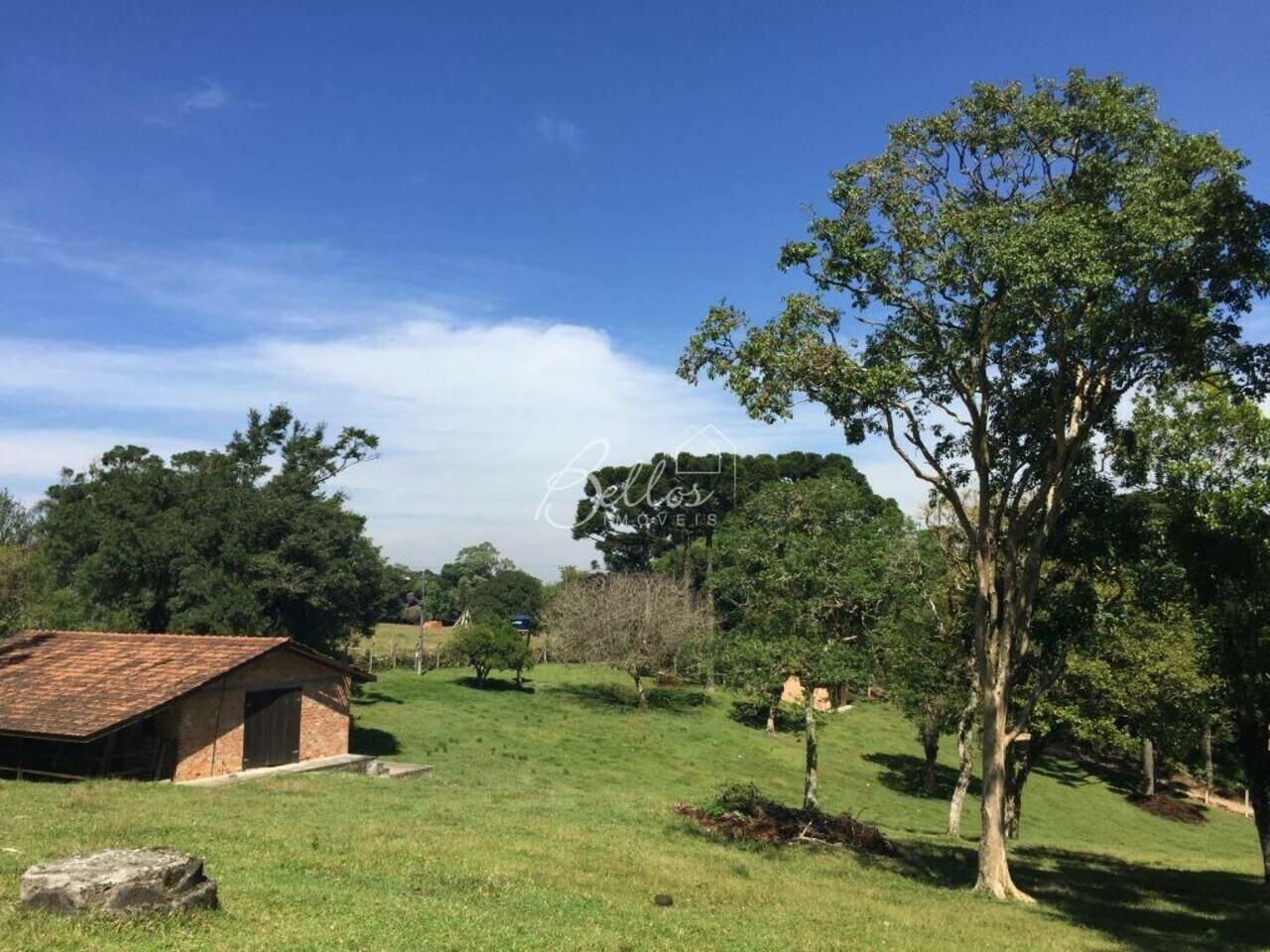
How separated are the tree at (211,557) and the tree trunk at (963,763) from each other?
1218 inches

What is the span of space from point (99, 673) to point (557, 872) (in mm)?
20764

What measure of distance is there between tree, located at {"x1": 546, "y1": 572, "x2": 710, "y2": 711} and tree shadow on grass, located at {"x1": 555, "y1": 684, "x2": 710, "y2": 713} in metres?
1.13

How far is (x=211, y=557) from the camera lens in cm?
4334

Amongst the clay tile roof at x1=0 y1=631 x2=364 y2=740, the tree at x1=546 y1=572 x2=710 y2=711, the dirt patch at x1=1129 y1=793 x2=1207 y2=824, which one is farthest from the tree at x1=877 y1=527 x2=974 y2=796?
the tree at x1=546 y1=572 x2=710 y2=711

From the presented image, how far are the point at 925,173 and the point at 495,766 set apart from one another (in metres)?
26.0

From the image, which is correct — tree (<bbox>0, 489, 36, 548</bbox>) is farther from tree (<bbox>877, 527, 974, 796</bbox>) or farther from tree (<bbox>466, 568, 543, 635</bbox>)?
tree (<bbox>877, 527, 974, 796</bbox>)

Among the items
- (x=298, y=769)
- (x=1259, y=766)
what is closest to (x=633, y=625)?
(x=298, y=769)

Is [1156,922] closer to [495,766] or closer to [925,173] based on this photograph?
[925,173]

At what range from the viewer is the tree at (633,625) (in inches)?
2224

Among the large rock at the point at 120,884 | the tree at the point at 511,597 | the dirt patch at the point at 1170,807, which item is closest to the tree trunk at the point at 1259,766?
the large rock at the point at 120,884

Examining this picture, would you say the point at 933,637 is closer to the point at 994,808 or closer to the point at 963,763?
the point at 963,763

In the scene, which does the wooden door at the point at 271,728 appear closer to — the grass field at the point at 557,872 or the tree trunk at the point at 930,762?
the grass field at the point at 557,872

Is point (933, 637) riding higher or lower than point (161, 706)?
higher

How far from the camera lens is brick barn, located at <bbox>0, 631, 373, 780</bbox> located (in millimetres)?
25484
